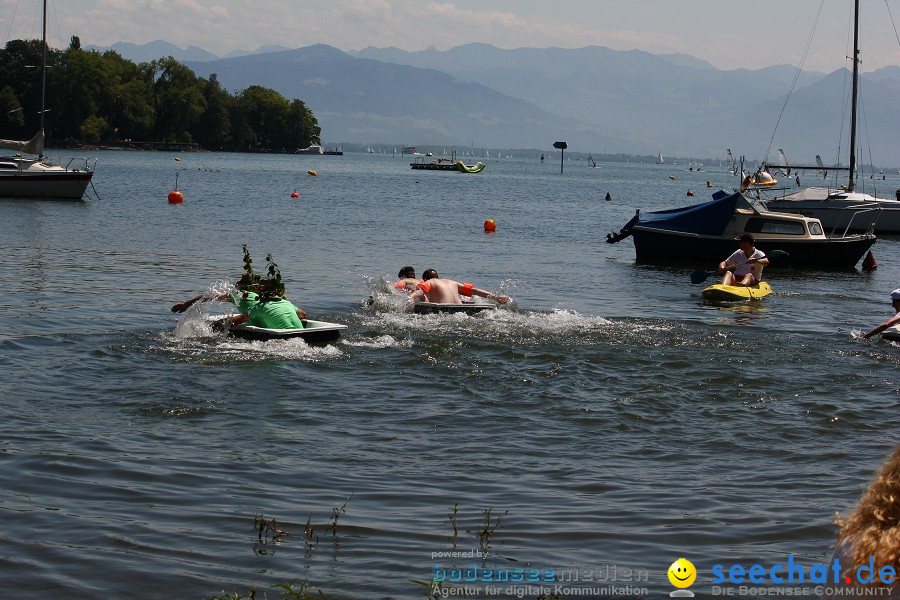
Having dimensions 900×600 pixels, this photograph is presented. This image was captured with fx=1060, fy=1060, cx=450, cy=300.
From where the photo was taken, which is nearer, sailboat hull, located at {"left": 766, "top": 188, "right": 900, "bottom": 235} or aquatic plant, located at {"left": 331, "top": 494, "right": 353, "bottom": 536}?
aquatic plant, located at {"left": 331, "top": 494, "right": 353, "bottom": 536}

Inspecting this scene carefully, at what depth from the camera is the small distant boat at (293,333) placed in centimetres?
1447

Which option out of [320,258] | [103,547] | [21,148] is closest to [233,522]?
[103,547]

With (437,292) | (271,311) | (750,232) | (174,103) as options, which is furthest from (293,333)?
(174,103)

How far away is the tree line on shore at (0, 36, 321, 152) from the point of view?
475ft

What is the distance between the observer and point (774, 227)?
3103 cm

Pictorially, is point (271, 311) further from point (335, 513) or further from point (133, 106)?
point (133, 106)

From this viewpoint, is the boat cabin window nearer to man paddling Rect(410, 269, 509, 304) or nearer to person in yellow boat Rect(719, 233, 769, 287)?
person in yellow boat Rect(719, 233, 769, 287)

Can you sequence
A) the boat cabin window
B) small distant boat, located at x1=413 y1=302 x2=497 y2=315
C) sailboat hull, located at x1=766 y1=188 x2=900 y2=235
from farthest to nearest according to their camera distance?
1. sailboat hull, located at x1=766 y1=188 x2=900 y2=235
2. the boat cabin window
3. small distant boat, located at x1=413 y1=302 x2=497 y2=315

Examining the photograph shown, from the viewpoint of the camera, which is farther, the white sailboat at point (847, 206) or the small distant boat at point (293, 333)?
the white sailboat at point (847, 206)

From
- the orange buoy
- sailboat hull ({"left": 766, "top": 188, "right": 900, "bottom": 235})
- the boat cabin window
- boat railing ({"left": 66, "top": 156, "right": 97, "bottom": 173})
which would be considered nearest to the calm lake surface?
the boat cabin window

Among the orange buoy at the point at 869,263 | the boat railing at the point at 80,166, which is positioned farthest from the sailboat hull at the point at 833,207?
the boat railing at the point at 80,166

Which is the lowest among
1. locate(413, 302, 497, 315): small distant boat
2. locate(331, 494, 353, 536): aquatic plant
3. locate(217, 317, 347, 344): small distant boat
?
locate(331, 494, 353, 536): aquatic plant

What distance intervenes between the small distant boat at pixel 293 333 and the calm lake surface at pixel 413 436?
0.55 feet

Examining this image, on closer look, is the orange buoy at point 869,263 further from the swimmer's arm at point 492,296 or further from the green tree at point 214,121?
the green tree at point 214,121
